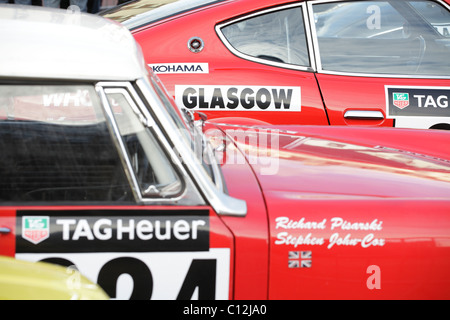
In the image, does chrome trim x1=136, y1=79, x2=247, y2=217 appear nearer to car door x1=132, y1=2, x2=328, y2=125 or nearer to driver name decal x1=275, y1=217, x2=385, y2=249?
driver name decal x1=275, y1=217, x2=385, y2=249

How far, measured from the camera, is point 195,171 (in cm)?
209

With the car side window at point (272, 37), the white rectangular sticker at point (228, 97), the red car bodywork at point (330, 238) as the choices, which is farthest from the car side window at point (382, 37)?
the red car bodywork at point (330, 238)

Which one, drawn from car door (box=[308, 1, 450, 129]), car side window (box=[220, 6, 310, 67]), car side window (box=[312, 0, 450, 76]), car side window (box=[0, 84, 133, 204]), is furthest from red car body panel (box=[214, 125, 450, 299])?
car side window (box=[312, 0, 450, 76])

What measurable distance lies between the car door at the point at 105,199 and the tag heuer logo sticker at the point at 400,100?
6.66 ft

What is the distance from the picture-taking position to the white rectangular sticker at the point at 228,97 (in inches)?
144

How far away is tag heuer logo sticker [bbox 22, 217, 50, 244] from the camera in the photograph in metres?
1.97

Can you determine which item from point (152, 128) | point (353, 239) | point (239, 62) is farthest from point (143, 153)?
point (239, 62)

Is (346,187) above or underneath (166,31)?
underneath

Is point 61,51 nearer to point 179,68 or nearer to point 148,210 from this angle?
point 148,210

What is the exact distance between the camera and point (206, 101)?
3658 mm

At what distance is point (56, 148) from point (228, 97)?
1.72 m

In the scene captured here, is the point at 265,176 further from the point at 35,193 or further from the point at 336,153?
the point at 35,193
